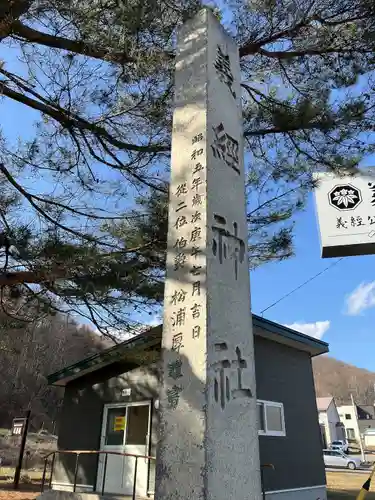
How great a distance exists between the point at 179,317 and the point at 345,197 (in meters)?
2.59

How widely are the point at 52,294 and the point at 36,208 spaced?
0.97 m

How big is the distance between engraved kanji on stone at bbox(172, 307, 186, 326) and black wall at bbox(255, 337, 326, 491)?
17.4 ft

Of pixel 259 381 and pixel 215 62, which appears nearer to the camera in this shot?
pixel 215 62

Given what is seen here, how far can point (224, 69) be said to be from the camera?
313 cm

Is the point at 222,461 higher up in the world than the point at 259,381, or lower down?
lower down

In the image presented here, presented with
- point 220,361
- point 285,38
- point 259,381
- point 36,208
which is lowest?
point 220,361

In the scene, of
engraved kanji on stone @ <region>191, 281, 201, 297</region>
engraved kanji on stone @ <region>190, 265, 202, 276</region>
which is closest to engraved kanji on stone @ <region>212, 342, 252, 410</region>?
engraved kanji on stone @ <region>191, 281, 201, 297</region>

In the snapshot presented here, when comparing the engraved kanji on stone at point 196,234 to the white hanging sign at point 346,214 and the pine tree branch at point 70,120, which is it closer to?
the white hanging sign at point 346,214

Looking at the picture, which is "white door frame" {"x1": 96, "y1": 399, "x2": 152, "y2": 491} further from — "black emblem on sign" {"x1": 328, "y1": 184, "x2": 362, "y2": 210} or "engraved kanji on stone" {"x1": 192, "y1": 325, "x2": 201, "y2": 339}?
"engraved kanji on stone" {"x1": 192, "y1": 325, "x2": 201, "y2": 339}

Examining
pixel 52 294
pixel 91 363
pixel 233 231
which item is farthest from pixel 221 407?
pixel 91 363

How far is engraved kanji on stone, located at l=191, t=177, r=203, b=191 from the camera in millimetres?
2602

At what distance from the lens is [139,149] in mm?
4832

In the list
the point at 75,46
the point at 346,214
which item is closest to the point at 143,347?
the point at 346,214

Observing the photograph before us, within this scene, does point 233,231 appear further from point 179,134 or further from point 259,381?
point 259,381
